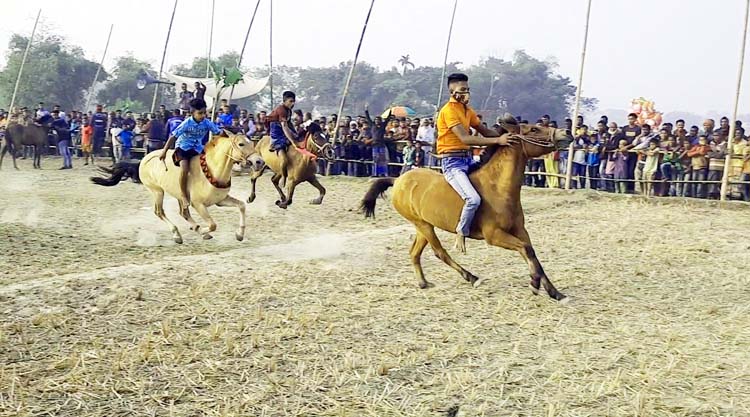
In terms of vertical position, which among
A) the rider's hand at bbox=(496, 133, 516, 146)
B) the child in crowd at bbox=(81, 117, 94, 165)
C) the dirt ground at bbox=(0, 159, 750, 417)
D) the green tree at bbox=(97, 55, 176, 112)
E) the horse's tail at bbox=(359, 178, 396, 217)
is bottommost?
the dirt ground at bbox=(0, 159, 750, 417)

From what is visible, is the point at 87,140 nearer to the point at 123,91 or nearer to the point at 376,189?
the point at 376,189

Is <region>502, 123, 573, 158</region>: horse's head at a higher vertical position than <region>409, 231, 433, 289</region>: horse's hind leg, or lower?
higher

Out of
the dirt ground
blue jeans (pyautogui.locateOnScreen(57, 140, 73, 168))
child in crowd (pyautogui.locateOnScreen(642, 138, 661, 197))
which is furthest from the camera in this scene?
blue jeans (pyautogui.locateOnScreen(57, 140, 73, 168))

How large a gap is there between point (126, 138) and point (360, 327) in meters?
20.6

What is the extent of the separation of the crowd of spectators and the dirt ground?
338cm

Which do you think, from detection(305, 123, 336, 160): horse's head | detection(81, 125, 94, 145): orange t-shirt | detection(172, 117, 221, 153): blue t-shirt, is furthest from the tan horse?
detection(81, 125, 94, 145): orange t-shirt

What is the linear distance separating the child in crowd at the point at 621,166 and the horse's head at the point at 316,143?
260 inches

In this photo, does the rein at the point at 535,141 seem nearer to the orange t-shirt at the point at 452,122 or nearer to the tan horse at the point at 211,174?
the orange t-shirt at the point at 452,122

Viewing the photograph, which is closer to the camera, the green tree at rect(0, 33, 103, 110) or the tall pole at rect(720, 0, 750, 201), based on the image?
the tall pole at rect(720, 0, 750, 201)

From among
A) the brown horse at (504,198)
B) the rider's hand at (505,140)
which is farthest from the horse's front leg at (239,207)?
the rider's hand at (505,140)

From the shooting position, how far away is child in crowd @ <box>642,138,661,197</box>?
53.7ft

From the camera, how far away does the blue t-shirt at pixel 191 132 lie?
10797mm

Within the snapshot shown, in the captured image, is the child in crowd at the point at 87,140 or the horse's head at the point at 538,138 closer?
the horse's head at the point at 538,138

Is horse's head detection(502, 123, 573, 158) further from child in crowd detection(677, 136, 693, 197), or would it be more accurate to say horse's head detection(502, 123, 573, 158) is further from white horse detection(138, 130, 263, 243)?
child in crowd detection(677, 136, 693, 197)
